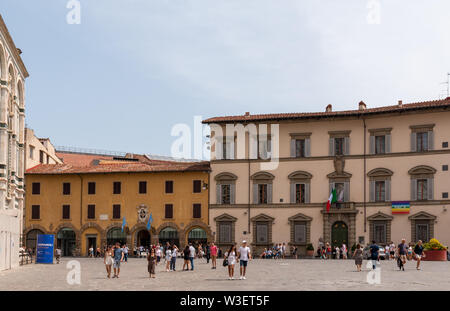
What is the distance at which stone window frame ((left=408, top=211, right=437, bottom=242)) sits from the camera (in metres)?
53.1

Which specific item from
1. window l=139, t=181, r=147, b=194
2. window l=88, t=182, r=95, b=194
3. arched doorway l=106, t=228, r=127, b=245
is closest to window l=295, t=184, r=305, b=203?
window l=139, t=181, r=147, b=194

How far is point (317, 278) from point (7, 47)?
22.9 metres

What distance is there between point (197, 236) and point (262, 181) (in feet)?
24.6

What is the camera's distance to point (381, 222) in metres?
55.1

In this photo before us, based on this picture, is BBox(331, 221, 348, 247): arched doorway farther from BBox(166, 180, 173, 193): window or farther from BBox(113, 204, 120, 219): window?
BBox(113, 204, 120, 219): window

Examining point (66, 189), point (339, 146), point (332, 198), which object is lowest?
point (332, 198)

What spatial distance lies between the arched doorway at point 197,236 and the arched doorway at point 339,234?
1095 centimetres

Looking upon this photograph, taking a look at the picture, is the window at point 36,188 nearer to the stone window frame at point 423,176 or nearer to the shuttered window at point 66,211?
the shuttered window at point 66,211

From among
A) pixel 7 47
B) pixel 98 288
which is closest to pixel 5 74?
pixel 7 47

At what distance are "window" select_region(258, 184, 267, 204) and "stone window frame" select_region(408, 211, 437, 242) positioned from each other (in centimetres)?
1200

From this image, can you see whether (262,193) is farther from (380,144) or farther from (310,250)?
(380,144)

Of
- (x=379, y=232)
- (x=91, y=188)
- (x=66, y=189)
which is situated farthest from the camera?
(x=66, y=189)

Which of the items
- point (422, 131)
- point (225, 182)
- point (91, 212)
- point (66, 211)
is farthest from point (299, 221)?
point (66, 211)

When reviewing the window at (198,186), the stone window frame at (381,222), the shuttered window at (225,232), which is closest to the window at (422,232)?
the stone window frame at (381,222)
